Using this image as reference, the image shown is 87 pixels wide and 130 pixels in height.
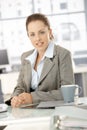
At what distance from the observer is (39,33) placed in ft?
5.91

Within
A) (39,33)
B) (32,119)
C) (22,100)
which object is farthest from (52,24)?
(32,119)

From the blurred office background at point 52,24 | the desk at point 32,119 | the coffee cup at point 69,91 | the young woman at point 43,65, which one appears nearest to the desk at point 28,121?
the desk at point 32,119

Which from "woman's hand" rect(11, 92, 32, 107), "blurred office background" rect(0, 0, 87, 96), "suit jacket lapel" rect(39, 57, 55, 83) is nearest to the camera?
"woman's hand" rect(11, 92, 32, 107)

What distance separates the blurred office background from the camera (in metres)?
5.39

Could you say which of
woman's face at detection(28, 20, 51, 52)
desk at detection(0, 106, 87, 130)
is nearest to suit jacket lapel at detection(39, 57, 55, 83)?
woman's face at detection(28, 20, 51, 52)

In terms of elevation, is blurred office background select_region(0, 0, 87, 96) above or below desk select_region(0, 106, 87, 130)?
above

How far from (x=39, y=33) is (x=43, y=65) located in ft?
0.67

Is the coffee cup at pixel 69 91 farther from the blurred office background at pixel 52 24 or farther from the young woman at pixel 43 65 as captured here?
the blurred office background at pixel 52 24

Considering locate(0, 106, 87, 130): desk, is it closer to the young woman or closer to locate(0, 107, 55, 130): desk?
locate(0, 107, 55, 130): desk

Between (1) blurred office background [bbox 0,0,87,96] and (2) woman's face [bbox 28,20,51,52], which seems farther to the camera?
(1) blurred office background [bbox 0,0,87,96]

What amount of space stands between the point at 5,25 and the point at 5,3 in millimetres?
413

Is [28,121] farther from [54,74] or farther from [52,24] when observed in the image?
[52,24]

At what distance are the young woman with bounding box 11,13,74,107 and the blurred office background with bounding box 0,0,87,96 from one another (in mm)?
3473

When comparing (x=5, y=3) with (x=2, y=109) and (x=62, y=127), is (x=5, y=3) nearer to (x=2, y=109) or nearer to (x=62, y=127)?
(x=2, y=109)
